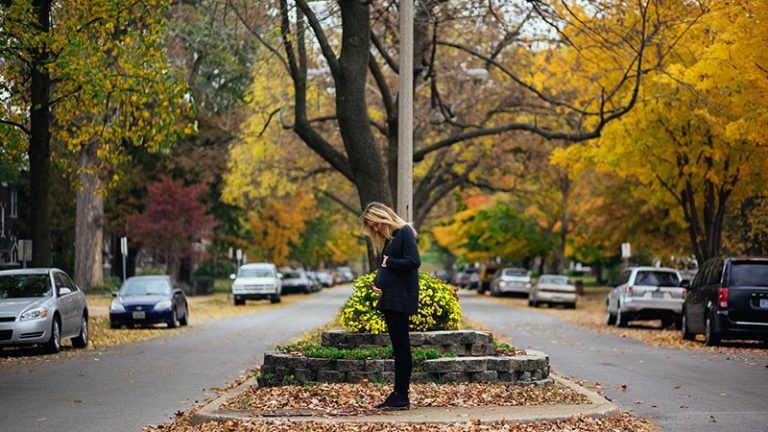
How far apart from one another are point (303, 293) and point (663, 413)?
61.2m

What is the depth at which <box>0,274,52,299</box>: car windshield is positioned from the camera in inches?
824

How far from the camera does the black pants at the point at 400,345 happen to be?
1018 cm

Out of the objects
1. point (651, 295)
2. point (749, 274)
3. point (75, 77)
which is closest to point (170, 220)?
point (651, 295)

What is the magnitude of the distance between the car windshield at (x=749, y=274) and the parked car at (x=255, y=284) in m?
29.2

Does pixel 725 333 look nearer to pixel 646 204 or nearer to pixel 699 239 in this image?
pixel 699 239

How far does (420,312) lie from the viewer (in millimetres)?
13148

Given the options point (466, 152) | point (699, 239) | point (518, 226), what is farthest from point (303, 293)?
point (699, 239)

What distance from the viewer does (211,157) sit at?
2157 inches

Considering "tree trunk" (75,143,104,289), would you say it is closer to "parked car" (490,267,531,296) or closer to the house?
the house

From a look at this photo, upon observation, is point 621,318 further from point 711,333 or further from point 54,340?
point 54,340

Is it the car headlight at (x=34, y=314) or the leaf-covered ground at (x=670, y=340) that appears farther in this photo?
the leaf-covered ground at (x=670, y=340)

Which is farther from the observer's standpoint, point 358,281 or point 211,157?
point 211,157

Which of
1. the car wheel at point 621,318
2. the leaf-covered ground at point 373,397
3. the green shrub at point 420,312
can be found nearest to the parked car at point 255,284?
the car wheel at point 621,318

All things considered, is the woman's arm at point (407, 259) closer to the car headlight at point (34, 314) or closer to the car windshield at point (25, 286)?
the car headlight at point (34, 314)
